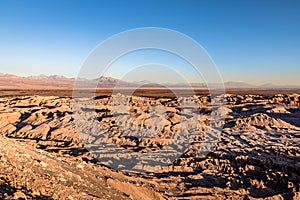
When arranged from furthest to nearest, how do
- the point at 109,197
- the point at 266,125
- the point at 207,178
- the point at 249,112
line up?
the point at 249,112, the point at 266,125, the point at 207,178, the point at 109,197

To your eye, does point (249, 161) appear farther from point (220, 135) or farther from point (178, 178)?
point (220, 135)

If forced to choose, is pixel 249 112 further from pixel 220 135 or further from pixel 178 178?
pixel 178 178

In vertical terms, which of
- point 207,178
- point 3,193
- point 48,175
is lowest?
point 207,178

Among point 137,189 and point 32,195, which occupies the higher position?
point 32,195

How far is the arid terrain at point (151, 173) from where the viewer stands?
549cm

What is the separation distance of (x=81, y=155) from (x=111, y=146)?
2.50 meters

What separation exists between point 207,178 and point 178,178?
3.86ft

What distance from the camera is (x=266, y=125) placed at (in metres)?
22.9

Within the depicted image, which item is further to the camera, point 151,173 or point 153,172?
point 153,172

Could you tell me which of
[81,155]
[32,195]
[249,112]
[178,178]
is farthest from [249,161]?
[249,112]

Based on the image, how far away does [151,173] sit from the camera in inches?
465

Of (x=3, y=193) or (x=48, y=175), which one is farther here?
(x=48, y=175)

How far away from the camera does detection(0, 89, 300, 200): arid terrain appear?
5.49 metres

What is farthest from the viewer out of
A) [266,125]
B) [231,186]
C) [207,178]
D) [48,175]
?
[266,125]
